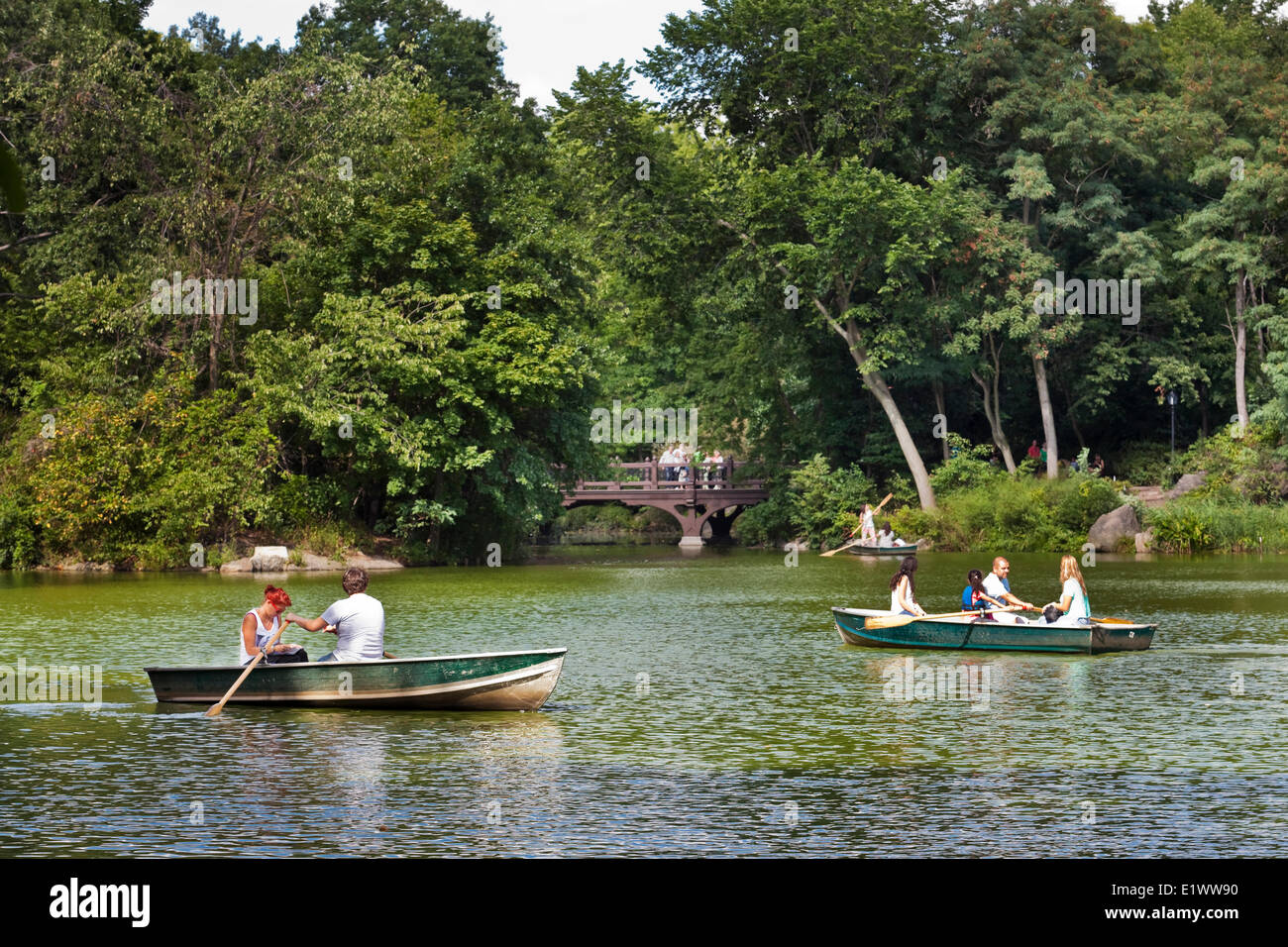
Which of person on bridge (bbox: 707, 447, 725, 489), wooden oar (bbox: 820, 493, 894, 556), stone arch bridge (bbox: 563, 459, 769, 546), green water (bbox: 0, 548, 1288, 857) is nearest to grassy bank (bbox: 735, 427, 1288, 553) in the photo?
wooden oar (bbox: 820, 493, 894, 556)

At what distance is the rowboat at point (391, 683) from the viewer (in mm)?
16062

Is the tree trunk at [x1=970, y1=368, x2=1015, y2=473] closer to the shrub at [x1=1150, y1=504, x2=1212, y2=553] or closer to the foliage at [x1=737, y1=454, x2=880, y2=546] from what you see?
the foliage at [x1=737, y1=454, x2=880, y2=546]

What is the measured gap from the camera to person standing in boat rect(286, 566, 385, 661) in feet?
53.9

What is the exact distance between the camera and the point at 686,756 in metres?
14.2

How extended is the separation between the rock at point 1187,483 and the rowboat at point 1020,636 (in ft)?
98.3

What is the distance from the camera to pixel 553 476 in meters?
46.2

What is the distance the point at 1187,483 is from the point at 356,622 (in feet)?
130

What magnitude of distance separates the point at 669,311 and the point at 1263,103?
21.3 meters

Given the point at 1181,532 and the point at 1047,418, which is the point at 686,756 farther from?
the point at 1047,418

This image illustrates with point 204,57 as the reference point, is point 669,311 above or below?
below

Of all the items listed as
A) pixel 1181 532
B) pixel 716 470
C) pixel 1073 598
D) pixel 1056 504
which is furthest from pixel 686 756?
pixel 716 470
